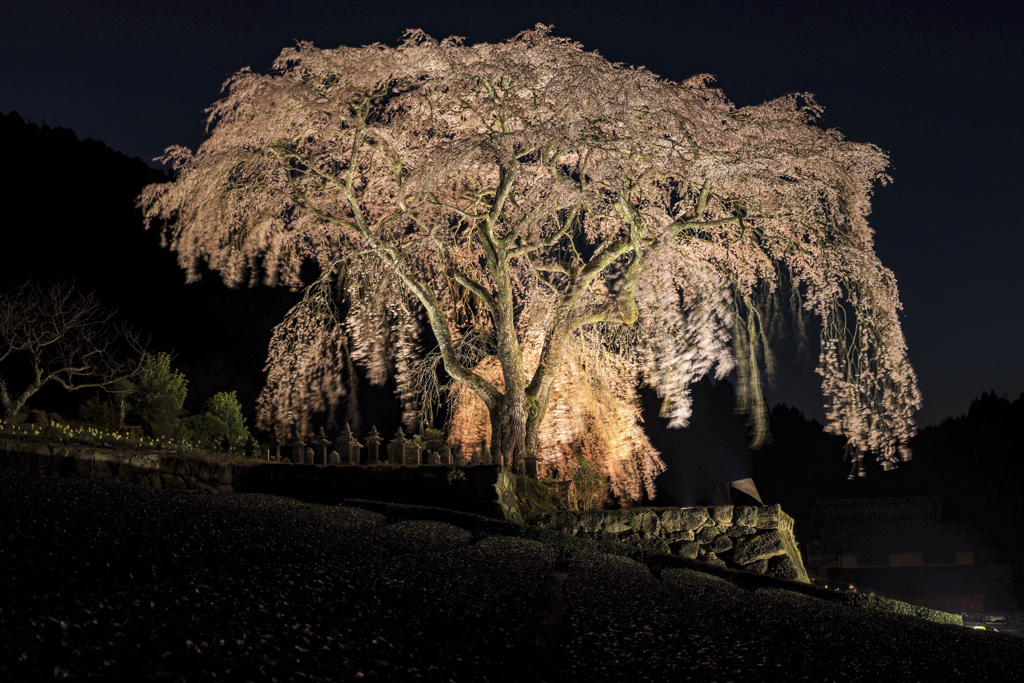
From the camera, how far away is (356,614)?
2416 mm

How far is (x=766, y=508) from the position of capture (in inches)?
399

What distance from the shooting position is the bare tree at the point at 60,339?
16375 mm

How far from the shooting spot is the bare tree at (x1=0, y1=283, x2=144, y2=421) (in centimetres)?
1638

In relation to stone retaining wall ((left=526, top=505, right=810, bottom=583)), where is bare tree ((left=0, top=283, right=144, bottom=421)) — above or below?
above

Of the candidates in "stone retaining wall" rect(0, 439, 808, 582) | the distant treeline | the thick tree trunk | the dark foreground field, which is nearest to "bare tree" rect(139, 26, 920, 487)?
the thick tree trunk

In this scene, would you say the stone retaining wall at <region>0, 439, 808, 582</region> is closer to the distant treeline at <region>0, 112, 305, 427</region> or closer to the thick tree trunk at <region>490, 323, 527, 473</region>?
the thick tree trunk at <region>490, 323, 527, 473</region>

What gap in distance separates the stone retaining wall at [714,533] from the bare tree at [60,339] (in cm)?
1318

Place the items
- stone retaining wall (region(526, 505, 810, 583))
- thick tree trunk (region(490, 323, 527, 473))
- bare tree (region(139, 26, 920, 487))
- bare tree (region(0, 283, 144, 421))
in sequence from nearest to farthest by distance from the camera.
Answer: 1. bare tree (region(139, 26, 920, 487))
2. stone retaining wall (region(526, 505, 810, 583))
3. thick tree trunk (region(490, 323, 527, 473))
4. bare tree (region(0, 283, 144, 421))

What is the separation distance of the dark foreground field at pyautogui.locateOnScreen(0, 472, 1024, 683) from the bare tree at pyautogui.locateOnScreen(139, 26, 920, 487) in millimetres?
3464

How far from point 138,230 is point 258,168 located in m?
14.2

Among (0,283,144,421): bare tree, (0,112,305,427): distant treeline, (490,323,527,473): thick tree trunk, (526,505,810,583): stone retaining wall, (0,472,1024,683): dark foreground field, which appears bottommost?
(526,505,810,583): stone retaining wall

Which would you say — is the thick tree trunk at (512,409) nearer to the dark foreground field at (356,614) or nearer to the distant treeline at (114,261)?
the dark foreground field at (356,614)

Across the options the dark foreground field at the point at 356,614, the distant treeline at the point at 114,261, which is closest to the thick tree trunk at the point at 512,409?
the dark foreground field at the point at 356,614

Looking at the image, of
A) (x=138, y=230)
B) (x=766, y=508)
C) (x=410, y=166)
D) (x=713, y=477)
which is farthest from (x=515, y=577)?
(x=138, y=230)
